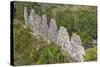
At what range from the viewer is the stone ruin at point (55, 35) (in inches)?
90.0

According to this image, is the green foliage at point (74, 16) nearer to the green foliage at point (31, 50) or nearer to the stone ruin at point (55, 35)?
the stone ruin at point (55, 35)

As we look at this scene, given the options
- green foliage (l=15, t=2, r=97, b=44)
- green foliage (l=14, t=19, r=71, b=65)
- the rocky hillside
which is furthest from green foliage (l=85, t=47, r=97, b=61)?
green foliage (l=14, t=19, r=71, b=65)

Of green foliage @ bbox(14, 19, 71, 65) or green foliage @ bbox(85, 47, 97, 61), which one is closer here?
green foliage @ bbox(14, 19, 71, 65)

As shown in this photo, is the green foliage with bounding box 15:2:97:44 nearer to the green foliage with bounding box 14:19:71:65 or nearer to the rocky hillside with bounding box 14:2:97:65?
the rocky hillside with bounding box 14:2:97:65

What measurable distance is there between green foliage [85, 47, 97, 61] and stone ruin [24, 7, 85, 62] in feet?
0.20

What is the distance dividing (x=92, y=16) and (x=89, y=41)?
Result: 1.02 ft

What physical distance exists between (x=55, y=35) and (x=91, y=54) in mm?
527

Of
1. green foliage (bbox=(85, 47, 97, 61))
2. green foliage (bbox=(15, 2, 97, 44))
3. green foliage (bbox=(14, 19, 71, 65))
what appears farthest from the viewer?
green foliage (bbox=(85, 47, 97, 61))

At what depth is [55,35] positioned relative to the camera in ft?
7.82

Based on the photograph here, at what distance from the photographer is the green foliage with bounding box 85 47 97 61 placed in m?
2.52

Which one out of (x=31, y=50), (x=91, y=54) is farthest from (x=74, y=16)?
(x=31, y=50)

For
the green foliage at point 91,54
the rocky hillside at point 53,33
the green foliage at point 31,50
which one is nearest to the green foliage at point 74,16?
the rocky hillside at point 53,33
